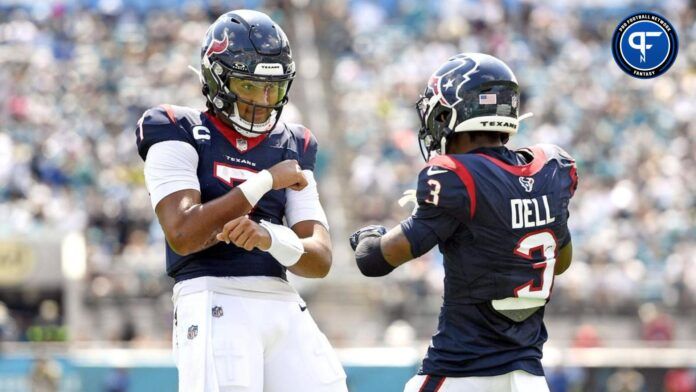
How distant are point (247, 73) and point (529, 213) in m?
1.32

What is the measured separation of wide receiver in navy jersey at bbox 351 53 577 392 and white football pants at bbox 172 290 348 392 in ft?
1.49

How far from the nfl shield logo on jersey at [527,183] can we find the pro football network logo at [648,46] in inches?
88.2

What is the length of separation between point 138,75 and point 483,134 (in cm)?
1797

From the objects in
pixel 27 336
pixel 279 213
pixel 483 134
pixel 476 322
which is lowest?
pixel 27 336

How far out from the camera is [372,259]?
5.12m

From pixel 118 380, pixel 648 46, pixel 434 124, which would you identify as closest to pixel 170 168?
pixel 434 124

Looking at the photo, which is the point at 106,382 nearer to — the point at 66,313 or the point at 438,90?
the point at 66,313

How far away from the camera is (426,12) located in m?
24.5

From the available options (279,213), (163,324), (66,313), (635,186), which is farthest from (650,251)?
(279,213)

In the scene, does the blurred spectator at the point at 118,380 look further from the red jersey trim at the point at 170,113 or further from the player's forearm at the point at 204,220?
the player's forearm at the point at 204,220

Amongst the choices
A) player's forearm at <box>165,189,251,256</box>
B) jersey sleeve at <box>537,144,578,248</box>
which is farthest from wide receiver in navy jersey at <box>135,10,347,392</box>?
jersey sleeve at <box>537,144,578,248</box>

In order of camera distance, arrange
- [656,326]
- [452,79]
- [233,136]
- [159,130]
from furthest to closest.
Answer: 1. [656,326]
2. [233,136]
3. [159,130]
4. [452,79]

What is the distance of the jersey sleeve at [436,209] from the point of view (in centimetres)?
495

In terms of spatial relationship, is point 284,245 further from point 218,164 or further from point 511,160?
point 511,160
